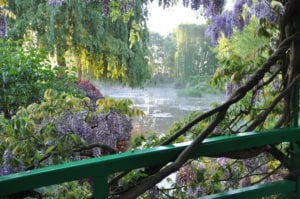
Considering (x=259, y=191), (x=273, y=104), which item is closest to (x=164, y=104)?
(x=273, y=104)

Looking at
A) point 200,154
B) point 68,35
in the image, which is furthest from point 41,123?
point 68,35

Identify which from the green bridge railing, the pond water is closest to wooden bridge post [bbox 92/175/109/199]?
the green bridge railing

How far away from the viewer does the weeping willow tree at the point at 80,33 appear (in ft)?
21.2

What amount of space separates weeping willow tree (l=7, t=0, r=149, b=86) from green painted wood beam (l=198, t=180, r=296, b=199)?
16.7 feet

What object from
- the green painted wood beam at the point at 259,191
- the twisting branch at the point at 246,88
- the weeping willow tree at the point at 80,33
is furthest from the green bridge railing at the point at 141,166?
the weeping willow tree at the point at 80,33

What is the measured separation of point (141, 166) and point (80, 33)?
5929mm

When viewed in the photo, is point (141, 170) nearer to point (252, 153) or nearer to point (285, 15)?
point (252, 153)

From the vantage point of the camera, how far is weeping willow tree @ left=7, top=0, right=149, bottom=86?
6453 mm

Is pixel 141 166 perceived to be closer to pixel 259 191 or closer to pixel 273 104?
pixel 259 191

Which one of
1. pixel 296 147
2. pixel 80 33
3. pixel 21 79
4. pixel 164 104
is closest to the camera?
pixel 296 147

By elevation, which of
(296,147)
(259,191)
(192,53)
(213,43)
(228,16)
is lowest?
(259,191)

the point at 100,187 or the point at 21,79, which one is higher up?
the point at 21,79

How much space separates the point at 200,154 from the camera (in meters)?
1.05

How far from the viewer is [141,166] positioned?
935mm
